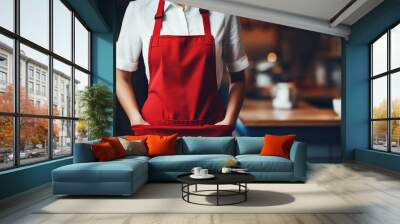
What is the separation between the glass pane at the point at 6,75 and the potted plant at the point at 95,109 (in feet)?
7.84

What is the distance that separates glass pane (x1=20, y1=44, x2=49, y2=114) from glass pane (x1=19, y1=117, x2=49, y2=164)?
6.2 inches

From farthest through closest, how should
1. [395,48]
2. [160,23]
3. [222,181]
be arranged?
[160,23] < [395,48] < [222,181]

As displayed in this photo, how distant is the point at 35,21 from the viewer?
592 cm

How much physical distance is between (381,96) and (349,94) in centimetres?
74

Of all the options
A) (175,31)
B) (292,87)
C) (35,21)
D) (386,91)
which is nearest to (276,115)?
(292,87)

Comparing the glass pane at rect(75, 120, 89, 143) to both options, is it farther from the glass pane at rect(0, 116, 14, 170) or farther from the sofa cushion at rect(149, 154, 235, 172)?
the glass pane at rect(0, 116, 14, 170)

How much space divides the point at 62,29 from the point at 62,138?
195 cm

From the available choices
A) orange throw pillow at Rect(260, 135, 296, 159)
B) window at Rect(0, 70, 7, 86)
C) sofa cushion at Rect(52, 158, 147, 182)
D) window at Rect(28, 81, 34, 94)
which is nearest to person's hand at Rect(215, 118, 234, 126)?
orange throw pillow at Rect(260, 135, 296, 159)

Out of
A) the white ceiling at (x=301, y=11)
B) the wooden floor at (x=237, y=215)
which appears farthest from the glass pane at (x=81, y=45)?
the wooden floor at (x=237, y=215)

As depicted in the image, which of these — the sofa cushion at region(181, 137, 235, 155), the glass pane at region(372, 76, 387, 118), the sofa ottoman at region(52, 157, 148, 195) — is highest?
the glass pane at region(372, 76, 387, 118)

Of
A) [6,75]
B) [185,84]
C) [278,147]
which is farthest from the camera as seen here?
[185,84]

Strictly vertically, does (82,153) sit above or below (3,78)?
below

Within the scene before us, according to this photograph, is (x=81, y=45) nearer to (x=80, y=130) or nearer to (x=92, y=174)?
(x=80, y=130)

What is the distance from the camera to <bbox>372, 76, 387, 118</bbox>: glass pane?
27.9 ft
